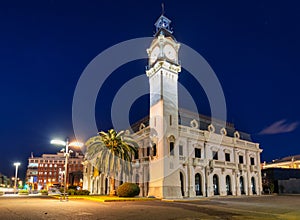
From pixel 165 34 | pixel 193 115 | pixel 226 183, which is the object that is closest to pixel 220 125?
pixel 193 115

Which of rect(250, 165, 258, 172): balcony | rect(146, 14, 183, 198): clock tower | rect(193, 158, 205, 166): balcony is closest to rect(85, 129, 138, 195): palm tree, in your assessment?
rect(146, 14, 183, 198): clock tower

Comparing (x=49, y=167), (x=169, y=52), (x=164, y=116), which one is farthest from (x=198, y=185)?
(x=49, y=167)

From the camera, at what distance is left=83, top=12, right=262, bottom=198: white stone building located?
112 ft

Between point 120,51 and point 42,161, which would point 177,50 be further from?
point 42,161

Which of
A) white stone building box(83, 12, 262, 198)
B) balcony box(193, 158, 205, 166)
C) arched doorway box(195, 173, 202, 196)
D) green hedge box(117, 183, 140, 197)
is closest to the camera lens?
green hedge box(117, 183, 140, 197)

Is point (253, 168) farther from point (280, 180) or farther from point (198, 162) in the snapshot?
point (198, 162)

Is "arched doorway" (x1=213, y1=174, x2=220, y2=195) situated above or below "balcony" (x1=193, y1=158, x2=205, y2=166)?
below

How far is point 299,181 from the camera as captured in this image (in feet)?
163

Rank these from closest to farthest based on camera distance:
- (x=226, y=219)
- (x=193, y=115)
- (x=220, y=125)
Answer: (x=226, y=219), (x=193, y=115), (x=220, y=125)

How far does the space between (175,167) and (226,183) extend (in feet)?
40.4

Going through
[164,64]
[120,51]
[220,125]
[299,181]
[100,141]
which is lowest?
[299,181]

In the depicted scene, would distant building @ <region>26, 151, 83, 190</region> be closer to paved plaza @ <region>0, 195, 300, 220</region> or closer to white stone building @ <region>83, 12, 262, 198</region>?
white stone building @ <region>83, 12, 262, 198</region>

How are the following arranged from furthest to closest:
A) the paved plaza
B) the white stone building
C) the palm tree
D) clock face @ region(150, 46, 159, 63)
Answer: clock face @ region(150, 46, 159, 63) < the white stone building < the palm tree < the paved plaza

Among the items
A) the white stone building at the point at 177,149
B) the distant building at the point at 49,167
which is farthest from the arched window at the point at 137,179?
the distant building at the point at 49,167
